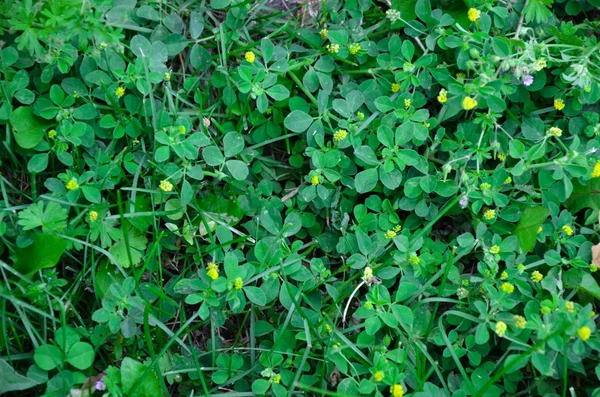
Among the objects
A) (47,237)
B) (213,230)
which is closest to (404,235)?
(213,230)

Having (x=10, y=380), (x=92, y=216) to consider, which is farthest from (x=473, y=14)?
(x=10, y=380)

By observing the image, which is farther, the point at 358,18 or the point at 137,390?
the point at 358,18

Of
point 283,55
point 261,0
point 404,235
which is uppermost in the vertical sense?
point 261,0

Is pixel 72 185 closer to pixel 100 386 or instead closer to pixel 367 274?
pixel 100 386

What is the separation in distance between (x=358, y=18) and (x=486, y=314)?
177 centimetres

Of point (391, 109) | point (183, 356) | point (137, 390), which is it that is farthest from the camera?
point (391, 109)

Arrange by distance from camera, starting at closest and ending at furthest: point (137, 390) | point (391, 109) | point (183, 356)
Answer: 1. point (137, 390)
2. point (183, 356)
3. point (391, 109)

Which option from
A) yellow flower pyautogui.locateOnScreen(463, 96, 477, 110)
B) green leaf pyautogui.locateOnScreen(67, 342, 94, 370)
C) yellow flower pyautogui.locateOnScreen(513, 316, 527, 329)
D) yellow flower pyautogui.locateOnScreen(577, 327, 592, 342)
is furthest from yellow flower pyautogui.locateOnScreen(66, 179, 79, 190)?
yellow flower pyautogui.locateOnScreen(577, 327, 592, 342)

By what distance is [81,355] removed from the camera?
9.27ft

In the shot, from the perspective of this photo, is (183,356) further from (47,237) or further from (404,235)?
A: (404,235)

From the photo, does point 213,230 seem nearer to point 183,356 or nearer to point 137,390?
point 183,356

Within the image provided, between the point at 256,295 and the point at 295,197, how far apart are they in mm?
640

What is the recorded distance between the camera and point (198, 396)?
9.60ft

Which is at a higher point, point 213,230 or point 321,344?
point 213,230
